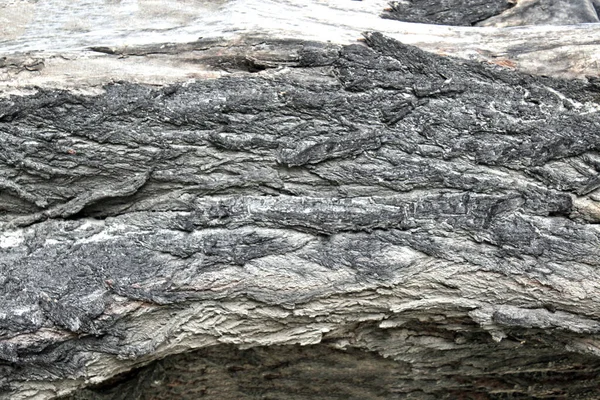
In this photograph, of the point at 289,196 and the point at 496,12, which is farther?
the point at 496,12

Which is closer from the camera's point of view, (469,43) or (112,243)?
(112,243)

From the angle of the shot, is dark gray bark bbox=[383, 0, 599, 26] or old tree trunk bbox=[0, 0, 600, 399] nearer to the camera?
old tree trunk bbox=[0, 0, 600, 399]

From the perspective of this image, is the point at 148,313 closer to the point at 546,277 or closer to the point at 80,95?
the point at 80,95

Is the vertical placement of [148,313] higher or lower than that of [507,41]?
lower

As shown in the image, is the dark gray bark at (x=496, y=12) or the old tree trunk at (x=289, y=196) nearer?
the old tree trunk at (x=289, y=196)

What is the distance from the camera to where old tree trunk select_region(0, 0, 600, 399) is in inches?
112

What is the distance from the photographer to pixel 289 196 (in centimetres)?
295

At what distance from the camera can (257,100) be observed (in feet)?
9.42

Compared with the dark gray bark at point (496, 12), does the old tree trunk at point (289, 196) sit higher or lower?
lower

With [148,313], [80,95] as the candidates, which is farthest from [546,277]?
Result: [80,95]

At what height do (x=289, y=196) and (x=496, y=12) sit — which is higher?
(x=496, y=12)

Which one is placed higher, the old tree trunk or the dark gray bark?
the dark gray bark

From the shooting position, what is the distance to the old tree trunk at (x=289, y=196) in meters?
2.83

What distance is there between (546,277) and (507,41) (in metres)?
1.10
